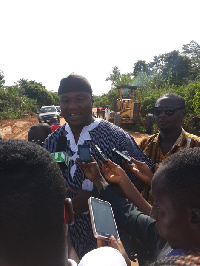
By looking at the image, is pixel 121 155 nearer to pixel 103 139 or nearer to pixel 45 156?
pixel 103 139

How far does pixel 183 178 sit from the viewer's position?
3.54ft

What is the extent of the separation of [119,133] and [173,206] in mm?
1229

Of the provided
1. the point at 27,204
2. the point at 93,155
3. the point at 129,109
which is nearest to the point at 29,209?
the point at 27,204

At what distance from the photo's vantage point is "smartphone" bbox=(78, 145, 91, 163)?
206 centimetres

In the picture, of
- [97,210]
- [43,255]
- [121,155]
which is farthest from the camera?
[121,155]

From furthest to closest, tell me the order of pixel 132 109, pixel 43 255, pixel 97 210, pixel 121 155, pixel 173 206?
1. pixel 132 109
2. pixel 121 155
3. pixel 97 210
4. pixel 173 206
5. pixel 43 255

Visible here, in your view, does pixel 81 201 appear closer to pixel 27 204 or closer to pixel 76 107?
pixel 76 107

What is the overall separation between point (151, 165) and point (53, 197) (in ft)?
4.94

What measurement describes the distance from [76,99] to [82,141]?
33 centimetres

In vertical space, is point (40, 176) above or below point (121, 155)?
above

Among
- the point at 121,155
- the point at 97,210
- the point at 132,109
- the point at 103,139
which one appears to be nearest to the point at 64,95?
the point at 103,139

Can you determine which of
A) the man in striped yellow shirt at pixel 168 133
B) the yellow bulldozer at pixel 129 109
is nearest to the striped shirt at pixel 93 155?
the man in striped yellow shirt at pixel 168 133

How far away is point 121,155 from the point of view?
6.81ft

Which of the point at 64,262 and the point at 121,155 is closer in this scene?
the point at 64,262
